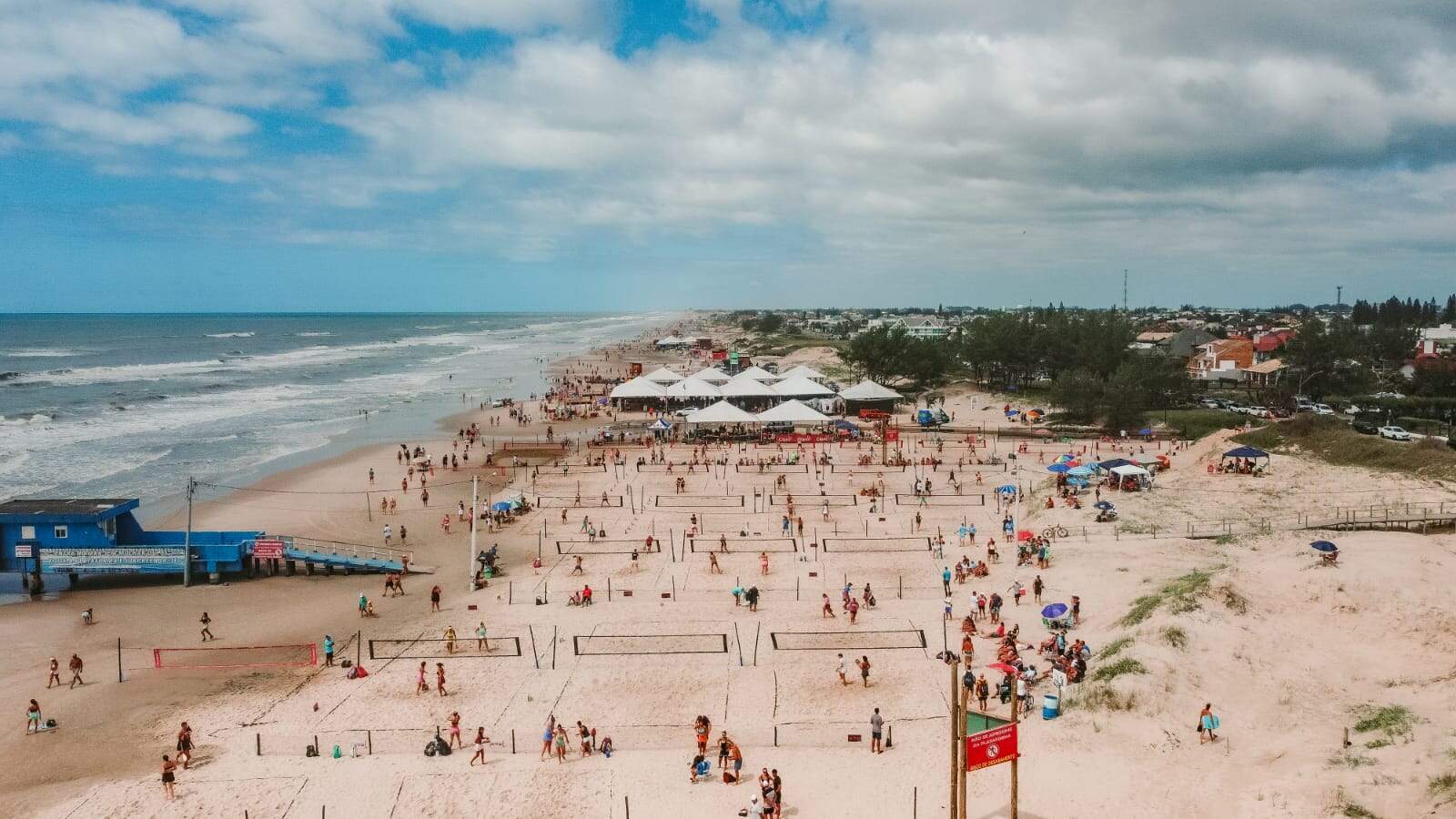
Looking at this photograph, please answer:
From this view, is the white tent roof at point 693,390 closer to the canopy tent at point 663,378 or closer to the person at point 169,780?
the canopy tent at point 663,378

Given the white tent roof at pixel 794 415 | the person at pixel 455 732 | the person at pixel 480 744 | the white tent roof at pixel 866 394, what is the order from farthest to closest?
the white tent roof at pixel 866 394 → the white tent roof at pixel 794 415 → the person at pixel 455 732 → the person at pixel 480 744

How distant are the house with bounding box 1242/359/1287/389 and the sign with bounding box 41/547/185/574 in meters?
68.4

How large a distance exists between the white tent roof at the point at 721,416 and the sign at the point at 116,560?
2647cm

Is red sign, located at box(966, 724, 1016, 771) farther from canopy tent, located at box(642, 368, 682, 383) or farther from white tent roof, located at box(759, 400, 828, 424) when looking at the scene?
canopy tent, located at box(642, 368, 682, 383)

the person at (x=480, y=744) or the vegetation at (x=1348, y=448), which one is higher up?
the vegetation at (x=1348, y=448)

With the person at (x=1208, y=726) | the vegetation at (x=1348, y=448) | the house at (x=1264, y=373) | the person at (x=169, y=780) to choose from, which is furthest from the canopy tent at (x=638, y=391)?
the house at (x=1264, y=373)

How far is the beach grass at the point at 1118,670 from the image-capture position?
1752cm

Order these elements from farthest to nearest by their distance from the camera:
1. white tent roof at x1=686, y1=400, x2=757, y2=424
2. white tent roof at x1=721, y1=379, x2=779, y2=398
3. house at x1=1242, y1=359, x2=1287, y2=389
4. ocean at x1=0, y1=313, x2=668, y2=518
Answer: house at x1=1242, y1=359, x2=1287, y2=389
white tent roof at x1=721, y1=379, x2=779, y2=398
white tent roof at x1=686, y1=400, x2=757, y2=424
ocean at x1=0, y1=313, x2=668, y2=518

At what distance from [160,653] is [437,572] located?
26.9ft

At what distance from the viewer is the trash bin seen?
17062 mm

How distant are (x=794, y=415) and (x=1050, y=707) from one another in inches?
1300

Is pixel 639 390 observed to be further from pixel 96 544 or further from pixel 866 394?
pixel 96 544

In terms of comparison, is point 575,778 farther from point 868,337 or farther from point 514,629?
point 868,337

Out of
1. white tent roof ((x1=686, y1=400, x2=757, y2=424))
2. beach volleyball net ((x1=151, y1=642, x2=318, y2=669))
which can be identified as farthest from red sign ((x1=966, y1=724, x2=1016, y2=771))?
white tent roof ((x1=686, y1=400, x2=757, y2=424))
